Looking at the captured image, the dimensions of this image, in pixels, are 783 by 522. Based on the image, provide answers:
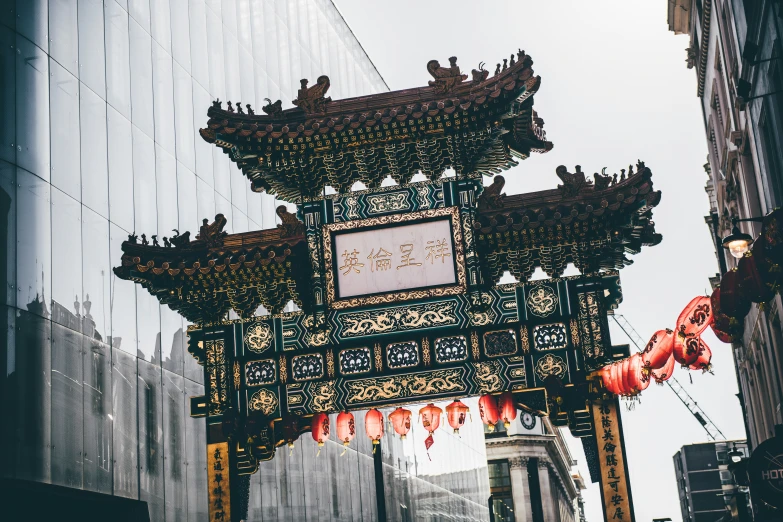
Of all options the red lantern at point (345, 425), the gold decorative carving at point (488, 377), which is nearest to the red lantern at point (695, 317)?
the gold decorative carving at point (488, 377)

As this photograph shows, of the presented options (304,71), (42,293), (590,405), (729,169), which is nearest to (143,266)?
(42,293)

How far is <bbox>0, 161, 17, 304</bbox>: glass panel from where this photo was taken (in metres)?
16.9

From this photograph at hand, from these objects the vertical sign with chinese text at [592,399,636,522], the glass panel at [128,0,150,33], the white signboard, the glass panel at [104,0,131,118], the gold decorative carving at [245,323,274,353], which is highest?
the glass panel at [128,0,150,33]

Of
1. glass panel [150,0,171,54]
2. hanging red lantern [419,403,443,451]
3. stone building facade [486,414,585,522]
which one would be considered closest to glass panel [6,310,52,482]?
hanging red lantern [419,403,443,451]

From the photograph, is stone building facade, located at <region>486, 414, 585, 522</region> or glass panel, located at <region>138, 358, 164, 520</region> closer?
glass panel, located at <region>138, 358, 164, 520</region>

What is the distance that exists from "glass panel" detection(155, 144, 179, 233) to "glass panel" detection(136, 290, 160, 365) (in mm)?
1514

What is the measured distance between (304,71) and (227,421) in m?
→ 23.5

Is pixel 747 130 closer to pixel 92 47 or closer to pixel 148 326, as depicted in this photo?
pixel 148 326

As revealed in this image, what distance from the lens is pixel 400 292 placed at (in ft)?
58.6

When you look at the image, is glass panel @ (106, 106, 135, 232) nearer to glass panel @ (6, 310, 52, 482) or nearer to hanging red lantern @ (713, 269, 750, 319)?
glass panel @ (6, 310, 52, 482)

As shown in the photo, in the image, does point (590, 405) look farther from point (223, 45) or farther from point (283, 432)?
point (223, 45)

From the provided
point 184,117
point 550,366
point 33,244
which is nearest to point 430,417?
point 550,366

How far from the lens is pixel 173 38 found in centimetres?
2612

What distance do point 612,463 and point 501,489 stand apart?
68.1m
